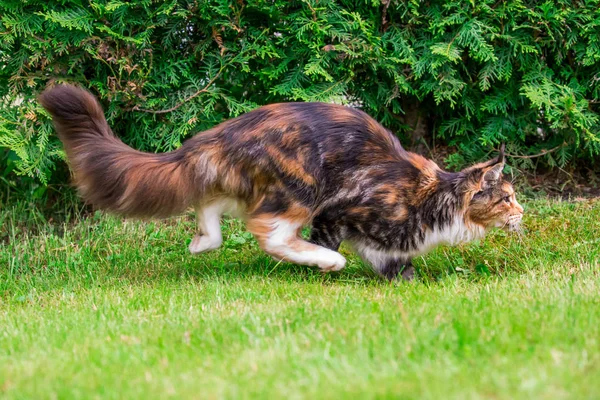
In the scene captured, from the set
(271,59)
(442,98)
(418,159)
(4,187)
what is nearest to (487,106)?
(442,98)

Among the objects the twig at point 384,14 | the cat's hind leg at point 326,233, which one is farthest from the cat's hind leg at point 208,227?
the twig at point 384,14

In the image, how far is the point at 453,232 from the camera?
16.5 feet

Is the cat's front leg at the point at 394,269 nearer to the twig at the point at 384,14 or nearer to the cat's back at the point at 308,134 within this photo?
the cat's back at the point at 308,134

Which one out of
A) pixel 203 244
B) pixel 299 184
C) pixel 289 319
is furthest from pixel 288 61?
pixel 289 319

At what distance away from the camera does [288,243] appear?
15.9 ft

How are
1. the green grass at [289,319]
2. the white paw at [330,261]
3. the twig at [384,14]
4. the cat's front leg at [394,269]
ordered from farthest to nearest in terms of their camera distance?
the twig at [384,14]
the cat's front leg at [394,269]
the white paw at [330,261]
the green grass at [289,319]

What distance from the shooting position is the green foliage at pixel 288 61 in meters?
5.80

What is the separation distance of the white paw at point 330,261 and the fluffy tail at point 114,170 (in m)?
0.99

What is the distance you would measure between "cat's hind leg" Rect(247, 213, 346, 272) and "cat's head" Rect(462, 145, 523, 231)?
101 cm

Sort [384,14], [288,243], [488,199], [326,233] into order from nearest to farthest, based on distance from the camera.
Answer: [288,243], [488,199], [326,233], [384,14]

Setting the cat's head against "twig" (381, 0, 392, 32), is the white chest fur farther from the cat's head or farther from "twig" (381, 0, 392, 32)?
"twig" (381, 0, 392, 32)

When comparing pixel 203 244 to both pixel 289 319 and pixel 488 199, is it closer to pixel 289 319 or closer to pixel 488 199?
pixel 289 319

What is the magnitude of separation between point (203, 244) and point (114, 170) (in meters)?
0.85

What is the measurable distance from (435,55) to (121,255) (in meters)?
3.13
